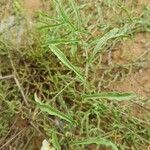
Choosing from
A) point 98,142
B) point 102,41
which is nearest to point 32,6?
point 102,41

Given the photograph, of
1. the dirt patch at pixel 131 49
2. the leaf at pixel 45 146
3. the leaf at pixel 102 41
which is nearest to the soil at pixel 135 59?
the dirt patch at pixel 131 49

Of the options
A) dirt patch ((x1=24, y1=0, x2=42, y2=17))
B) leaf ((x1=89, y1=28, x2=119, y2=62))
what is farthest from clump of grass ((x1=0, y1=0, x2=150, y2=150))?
dirt patch ((x1=24, y1=0, x2=42, y2=17))

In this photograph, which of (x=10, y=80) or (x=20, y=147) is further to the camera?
(x=10, y=80)

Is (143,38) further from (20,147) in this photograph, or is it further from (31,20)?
(20,147)

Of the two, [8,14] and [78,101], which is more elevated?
[8,14]

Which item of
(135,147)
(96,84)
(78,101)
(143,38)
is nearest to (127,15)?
(143,38)

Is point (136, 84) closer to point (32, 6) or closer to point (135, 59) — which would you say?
point (135, 59)

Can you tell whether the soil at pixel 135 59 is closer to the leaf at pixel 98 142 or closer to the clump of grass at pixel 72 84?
the clump of grass at pixel 72 84

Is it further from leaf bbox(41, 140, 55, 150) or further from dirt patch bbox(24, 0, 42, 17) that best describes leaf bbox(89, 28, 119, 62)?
dirt patch bbox(24, 0, 42, 17)
